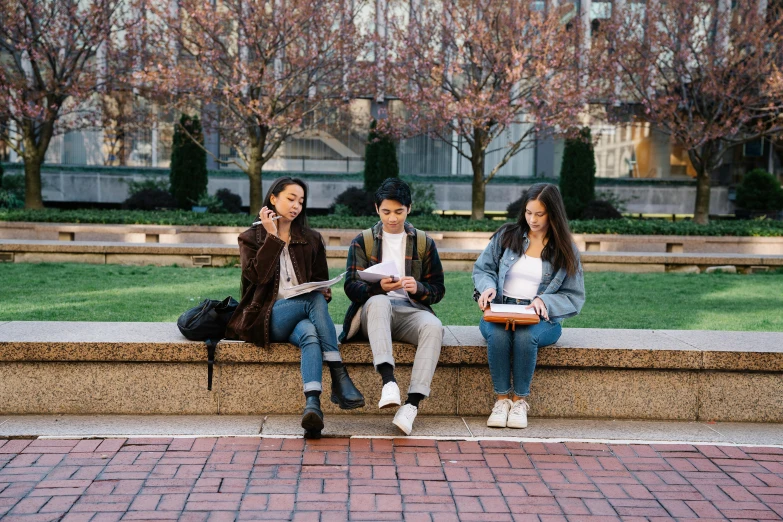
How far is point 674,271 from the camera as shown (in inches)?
517

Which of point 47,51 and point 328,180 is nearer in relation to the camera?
point 47,51

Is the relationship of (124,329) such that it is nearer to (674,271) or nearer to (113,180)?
(674,271)

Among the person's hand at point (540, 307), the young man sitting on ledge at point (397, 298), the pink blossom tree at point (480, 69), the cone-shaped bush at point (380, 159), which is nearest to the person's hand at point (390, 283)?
the young man sitting on ledge at point (397, 298)

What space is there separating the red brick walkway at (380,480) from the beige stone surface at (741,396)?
21.7 inches

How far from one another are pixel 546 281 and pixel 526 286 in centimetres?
14

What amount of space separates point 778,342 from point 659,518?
2391 millimetres

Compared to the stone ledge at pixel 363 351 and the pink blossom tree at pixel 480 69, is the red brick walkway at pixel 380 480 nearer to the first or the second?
the stone ledge at pixel 363 351

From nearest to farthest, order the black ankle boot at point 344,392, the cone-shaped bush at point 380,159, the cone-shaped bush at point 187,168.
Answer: the black ankle boot at point 344,392, the cone-shaped bush at point 187,168, the cone-shaped bush at point 380,159

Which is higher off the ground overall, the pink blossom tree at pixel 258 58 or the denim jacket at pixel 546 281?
the pink blossom tree at pixel 258 58

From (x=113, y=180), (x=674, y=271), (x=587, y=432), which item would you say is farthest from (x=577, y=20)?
(x=587, y=432)

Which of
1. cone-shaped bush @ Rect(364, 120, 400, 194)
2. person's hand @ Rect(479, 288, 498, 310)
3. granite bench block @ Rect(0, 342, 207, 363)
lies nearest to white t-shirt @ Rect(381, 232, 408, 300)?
person's hand @ Rect(479, 288, 498, 310)

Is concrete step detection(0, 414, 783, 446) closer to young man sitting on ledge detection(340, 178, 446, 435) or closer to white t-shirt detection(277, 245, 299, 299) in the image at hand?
young man sitting on ledge detection(340, 178, 446, 435)

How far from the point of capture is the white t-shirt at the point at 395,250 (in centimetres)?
542

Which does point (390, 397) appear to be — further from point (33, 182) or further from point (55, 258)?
point (33, 182)
